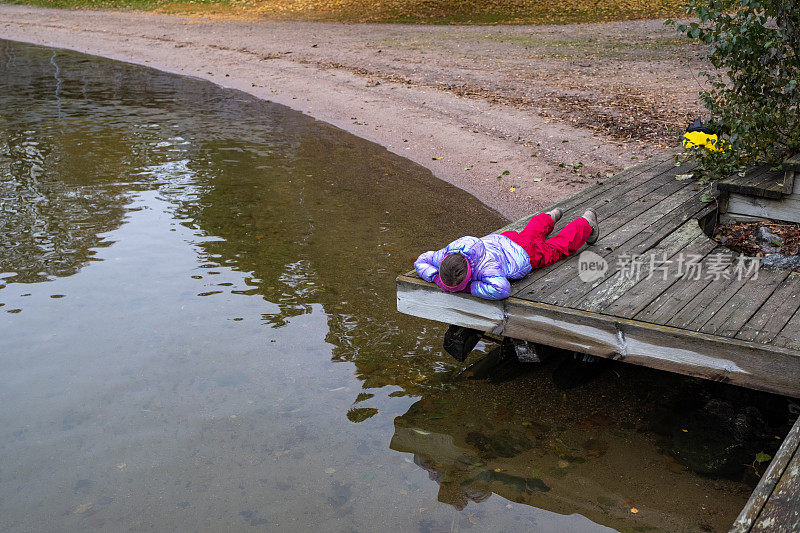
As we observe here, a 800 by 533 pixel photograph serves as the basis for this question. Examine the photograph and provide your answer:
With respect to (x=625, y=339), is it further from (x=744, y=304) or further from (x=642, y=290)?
(x=744, y=304)

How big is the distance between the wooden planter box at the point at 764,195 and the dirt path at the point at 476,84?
293cm

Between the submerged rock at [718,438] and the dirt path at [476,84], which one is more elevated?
the dirt path at [476,84]

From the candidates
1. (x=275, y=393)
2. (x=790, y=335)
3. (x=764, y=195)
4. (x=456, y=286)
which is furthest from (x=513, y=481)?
(x=764, y=195)

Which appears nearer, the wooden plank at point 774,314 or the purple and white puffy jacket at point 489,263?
the wooden plank at point 774,314

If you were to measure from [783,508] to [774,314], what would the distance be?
165 cm

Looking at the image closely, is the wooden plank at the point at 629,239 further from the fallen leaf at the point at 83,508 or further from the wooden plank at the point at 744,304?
the fallen leaf at the point at 83,508

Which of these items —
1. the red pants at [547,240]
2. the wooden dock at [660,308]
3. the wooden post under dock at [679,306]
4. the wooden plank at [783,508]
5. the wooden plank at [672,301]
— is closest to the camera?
the wooden plank at [783,508]

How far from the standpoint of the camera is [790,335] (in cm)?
434

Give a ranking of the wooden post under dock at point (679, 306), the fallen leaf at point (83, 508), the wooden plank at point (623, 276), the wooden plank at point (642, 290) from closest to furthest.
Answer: the wooden post under dock at point (679, 306) → the fallen leaf at point (83, 508) → the wooden plank at point (642, 290) → the wooden plank at point (623, 276)

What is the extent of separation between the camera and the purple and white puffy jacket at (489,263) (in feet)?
16.3

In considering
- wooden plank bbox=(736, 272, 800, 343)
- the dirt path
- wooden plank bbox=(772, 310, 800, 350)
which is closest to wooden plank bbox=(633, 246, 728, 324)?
wooden plank bbox=(736, 272, 800, 343)

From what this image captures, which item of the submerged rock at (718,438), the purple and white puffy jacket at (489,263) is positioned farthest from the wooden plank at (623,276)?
the submerged rock at (718,438)

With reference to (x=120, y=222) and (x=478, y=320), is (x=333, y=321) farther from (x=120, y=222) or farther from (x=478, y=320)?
(x=120, y=222)

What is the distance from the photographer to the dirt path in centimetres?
1079
